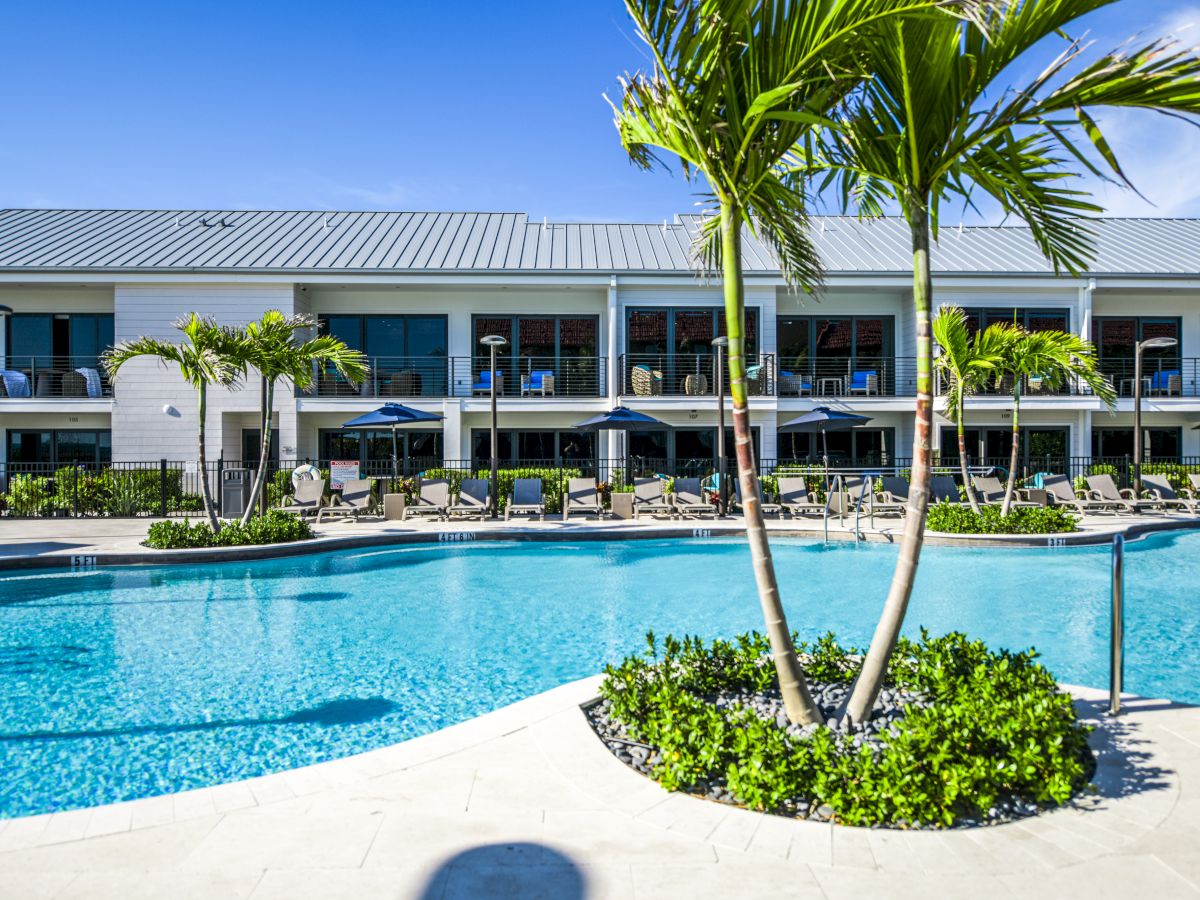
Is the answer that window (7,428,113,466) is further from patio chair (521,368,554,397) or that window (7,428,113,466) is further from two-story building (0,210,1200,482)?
patio chair (521,368,554,397)

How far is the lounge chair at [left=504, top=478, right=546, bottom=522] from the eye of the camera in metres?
16.0

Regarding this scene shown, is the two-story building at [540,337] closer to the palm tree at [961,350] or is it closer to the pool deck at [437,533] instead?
the pool deck at [437,533]

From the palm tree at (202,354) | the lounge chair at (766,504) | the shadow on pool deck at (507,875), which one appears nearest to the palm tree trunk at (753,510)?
the shadow on pool deck at (507,875)

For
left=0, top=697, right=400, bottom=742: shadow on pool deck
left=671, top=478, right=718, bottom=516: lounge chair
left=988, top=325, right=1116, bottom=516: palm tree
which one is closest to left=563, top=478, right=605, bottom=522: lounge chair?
left=671, top=478, right=718, bottom=516: lounge chair

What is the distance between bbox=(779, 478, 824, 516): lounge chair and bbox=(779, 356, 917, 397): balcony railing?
4.63 meters

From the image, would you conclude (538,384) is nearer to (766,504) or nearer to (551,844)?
(766,504)

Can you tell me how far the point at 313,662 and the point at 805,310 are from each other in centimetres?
1860

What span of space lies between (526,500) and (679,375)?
22.7 feet

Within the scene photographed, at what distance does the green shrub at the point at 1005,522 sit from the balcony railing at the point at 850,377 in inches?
312

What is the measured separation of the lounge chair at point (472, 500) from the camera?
1608cm

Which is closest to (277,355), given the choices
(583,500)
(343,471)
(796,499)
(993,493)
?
(343,471)

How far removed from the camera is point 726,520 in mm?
15445

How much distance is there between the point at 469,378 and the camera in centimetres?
2094

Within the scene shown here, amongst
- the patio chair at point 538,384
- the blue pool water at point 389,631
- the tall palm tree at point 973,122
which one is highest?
the patio chair at point 538,384
